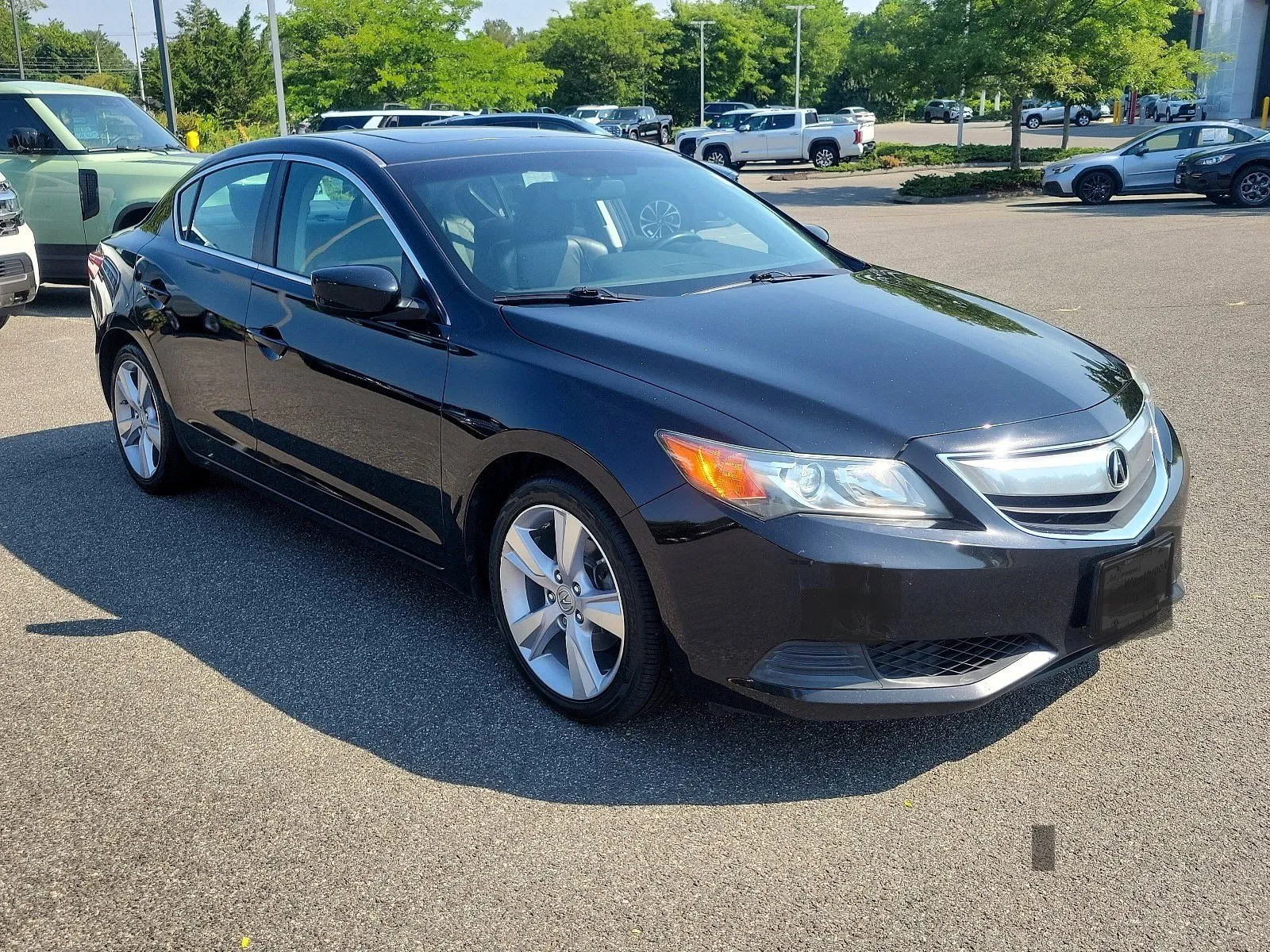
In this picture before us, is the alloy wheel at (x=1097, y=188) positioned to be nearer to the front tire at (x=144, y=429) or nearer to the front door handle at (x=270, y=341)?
the front tire at (x=144, y=429)

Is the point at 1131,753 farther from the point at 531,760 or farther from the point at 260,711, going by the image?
the point at 260,711

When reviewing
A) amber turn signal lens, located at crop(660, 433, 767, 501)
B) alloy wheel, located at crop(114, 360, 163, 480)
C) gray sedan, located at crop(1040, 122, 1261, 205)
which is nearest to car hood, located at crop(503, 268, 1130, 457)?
amber turn signal lens, located at crop(660, 433, 767, 501)

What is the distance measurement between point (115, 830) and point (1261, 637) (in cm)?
356

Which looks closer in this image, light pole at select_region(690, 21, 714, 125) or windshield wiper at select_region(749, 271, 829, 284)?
windshield wiper at select_region(749, 271, 829, 284)

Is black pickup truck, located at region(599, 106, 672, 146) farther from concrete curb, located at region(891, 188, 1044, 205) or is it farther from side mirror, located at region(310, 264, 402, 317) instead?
side mirror, located at region(310, 264, 402, 317)

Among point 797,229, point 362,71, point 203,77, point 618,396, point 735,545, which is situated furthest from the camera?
point 203,77

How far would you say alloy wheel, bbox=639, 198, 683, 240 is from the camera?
4.54 m

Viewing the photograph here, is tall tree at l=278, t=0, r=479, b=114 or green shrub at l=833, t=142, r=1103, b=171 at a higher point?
tall tree at l=278, t=0, r=479, b=114

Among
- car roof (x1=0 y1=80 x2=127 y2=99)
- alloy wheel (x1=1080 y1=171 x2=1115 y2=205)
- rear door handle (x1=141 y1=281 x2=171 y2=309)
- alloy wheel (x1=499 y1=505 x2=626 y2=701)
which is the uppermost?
car roof (x1=0 y1=80 x2=127 y2=99)

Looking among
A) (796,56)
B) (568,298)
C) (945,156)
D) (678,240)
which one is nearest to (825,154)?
(945,156)

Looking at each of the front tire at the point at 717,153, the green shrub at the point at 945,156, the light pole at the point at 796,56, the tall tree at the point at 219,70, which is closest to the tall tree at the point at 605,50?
the light pole at the point at 796,56

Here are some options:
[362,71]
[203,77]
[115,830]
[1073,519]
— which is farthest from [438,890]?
[203,77]

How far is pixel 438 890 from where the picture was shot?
2.93 m

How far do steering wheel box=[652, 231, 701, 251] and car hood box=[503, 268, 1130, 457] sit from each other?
0.44 m
